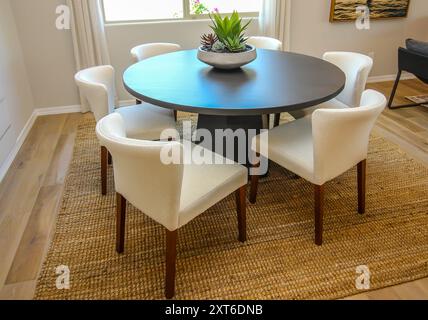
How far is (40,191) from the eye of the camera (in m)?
2.33

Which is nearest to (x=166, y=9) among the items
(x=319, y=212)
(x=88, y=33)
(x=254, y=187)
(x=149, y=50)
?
(x=88, y=33)

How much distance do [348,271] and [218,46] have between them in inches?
56.3

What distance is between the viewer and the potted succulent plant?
6.70 feet

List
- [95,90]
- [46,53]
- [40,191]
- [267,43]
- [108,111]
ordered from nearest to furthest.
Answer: [95,90] < [108,111] < [40,191] < [267,43] < [46,53]

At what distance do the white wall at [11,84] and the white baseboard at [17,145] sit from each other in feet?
0.08

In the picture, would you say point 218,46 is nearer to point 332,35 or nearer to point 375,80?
point 332,35

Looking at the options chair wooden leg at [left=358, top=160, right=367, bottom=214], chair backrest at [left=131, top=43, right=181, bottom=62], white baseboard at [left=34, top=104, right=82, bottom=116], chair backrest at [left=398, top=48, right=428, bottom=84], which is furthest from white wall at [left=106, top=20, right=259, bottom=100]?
chair wooden leg at [left=358, top=160, right=367, bottom=214]

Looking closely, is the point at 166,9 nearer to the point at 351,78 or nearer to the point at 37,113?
the point at 37,113

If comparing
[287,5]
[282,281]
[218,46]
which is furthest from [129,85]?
[287,5]

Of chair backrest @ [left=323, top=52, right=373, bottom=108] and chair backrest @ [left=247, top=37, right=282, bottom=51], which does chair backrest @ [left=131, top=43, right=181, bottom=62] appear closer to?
chair backrest @ [left=247, top=37, right=282, bottom=51]

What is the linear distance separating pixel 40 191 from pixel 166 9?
2253 millimetres

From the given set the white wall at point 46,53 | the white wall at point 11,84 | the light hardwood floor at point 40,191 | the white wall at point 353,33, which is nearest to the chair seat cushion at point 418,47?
the light hardwood floor at point 40,191

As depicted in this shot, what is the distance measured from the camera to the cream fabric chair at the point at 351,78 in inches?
89.0

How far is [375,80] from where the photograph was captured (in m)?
4.38
